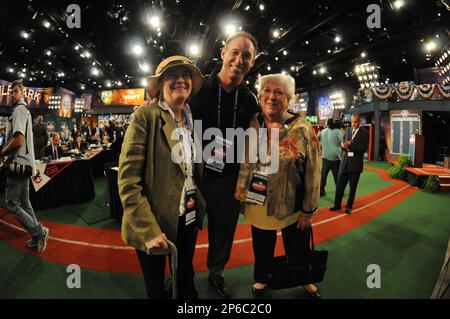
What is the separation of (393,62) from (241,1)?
508 inches

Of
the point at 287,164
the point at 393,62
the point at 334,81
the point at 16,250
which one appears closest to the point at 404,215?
the point at 287,164

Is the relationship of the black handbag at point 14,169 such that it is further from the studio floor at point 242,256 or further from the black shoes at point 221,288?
the black shoes at point 221,288

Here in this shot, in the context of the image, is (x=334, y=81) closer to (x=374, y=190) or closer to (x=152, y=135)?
(x=374, y=190)

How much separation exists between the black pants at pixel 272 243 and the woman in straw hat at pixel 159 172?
2.44ft

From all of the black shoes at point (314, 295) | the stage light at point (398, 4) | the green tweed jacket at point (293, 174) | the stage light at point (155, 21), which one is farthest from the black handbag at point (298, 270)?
the stage light at point (398, 4)

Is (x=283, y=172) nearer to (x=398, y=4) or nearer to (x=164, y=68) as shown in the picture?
(x=164, y=68)

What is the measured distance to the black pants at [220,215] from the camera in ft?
6.62

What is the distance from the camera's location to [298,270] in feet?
6.26

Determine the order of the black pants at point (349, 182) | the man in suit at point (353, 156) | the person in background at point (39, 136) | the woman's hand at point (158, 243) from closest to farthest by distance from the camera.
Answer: the woman's hand at point (158, 243), the man in suit at point (353, 156), the black pants at point (349, 182), the person in background at point (39, 136)

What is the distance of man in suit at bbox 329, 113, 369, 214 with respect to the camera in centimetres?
445

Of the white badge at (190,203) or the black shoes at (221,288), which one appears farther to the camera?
the black shoes at (221,288)

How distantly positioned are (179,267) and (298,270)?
90cm

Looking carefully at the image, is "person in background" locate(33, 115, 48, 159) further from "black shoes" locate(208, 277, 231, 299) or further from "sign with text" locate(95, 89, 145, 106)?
"sign with text" locate(95, 89, 145, 106)

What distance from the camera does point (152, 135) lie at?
135 centimetres
